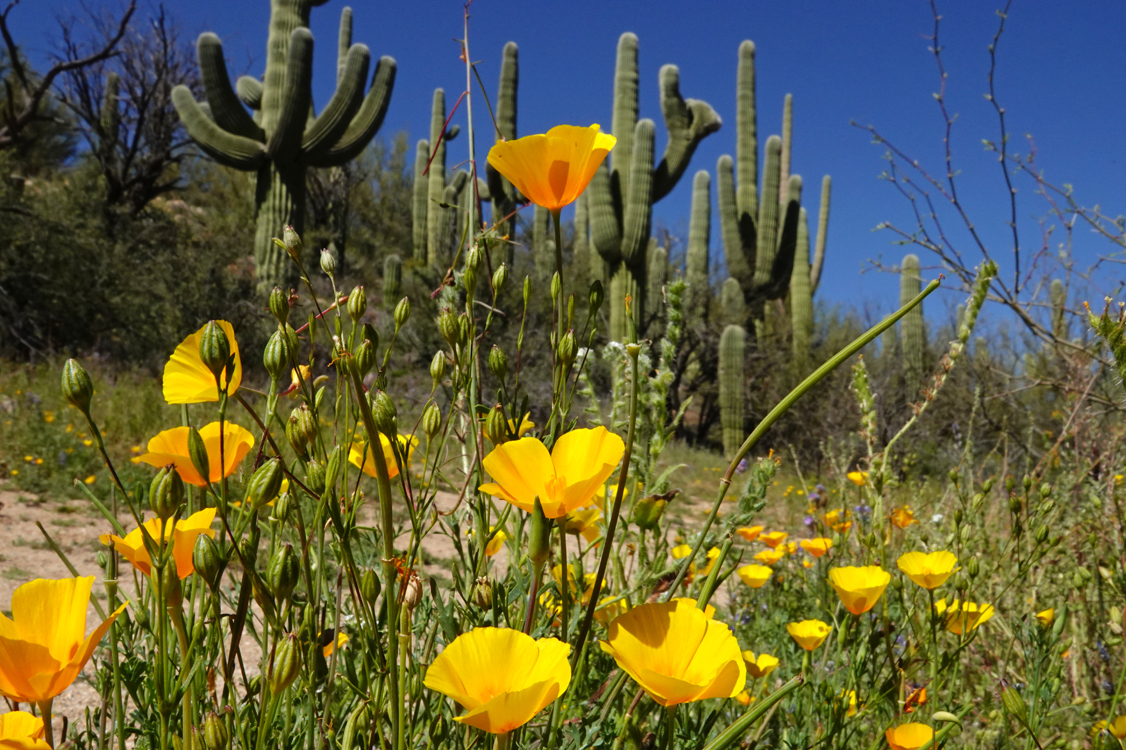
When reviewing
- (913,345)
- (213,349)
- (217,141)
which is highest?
(217,141)

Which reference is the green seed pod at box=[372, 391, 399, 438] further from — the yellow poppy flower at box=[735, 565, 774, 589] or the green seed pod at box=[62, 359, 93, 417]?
the yellow poppy flower at box=[735, 565, 774, 589]

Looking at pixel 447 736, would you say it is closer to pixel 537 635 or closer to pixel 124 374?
pixel 537 635

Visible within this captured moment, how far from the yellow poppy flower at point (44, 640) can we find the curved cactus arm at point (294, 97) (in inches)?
329

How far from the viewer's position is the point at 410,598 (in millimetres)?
529

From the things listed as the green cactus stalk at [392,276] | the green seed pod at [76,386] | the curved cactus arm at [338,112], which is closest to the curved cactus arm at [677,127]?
the green cactus stalk at [392,276]

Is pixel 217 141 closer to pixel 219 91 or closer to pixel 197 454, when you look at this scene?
pixel 219 91

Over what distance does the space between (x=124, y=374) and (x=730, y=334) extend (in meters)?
6.40

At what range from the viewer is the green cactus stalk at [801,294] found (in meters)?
9.96

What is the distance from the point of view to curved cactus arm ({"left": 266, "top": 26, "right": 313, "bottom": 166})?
7.68 m

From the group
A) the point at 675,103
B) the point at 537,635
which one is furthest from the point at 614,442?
the point at 675,103

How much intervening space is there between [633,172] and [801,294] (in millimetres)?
3934

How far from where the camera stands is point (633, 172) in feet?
26.7

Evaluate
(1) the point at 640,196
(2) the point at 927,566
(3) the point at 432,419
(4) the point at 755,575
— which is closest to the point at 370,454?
(3) the point at 432,419

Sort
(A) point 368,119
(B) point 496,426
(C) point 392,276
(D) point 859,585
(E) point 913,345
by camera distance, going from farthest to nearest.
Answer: (C) point 392,276
(E) point 913,345
(A) point 368,119
(D) point 859,585
(B) point 496,426
